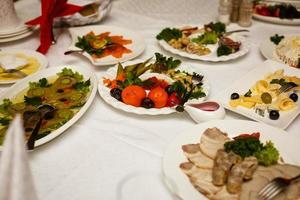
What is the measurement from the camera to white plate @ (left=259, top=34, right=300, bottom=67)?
4.50 feet

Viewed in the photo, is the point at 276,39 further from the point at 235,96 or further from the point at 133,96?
the point at 133,96

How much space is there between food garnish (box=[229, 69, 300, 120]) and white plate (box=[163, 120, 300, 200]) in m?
0.12

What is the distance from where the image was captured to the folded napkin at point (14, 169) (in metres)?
0.49

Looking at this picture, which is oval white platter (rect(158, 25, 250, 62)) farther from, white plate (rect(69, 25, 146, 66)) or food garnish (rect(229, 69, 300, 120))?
food garnish (rect(229, 69, 300, 120))

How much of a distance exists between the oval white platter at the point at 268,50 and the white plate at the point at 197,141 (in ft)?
1.85

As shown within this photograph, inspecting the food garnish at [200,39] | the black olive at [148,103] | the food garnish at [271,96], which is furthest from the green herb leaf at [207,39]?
the black olive at [148,103]

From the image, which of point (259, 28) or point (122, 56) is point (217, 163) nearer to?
point (122, 56)

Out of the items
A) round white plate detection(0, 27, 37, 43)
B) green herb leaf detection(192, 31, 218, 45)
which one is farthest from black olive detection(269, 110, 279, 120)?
round white plate detection(0, 27, 37, 43)

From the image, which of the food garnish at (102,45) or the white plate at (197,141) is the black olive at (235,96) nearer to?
the white plate at (197,141)

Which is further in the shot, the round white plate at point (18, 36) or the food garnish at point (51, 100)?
the round white plate at point (18, 36)

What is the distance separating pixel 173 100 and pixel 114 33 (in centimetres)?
73

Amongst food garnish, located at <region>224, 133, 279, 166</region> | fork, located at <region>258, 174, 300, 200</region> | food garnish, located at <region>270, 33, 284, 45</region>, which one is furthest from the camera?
food garnish, located at <region>270, 33, 284, 45</region>

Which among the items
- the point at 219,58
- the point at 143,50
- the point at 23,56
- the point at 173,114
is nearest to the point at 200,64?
the point at 219,58

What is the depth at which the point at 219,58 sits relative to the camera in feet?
4.39
